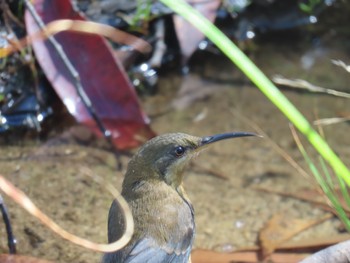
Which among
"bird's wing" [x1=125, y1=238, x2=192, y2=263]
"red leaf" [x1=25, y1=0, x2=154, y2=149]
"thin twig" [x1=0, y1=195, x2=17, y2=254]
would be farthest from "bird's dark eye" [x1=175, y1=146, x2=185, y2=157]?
"red leaf" [x1=25, y1=0, x2=154, y2=149]

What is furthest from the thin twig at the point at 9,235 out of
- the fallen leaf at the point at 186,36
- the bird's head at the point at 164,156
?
the fallen leaf at the point at 186,36

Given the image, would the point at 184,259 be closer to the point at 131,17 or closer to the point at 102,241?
the point at 102,241

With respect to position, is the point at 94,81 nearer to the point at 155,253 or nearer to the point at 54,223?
the point at 155,253

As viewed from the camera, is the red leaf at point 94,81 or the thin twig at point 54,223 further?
the red leaf at point 94,81

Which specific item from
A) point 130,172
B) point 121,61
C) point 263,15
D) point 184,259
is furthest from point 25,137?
point 263,15

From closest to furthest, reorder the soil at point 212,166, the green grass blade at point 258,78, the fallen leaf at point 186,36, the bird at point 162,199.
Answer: the green grass blade at point 258,78 → the bird at point 162,199 → the soil at point 212,166 → the fallen leaf at point 186,36

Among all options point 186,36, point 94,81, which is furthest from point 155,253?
point 186,36

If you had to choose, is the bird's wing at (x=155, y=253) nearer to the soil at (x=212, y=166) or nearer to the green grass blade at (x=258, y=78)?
the soil at (x=212, y=166)
